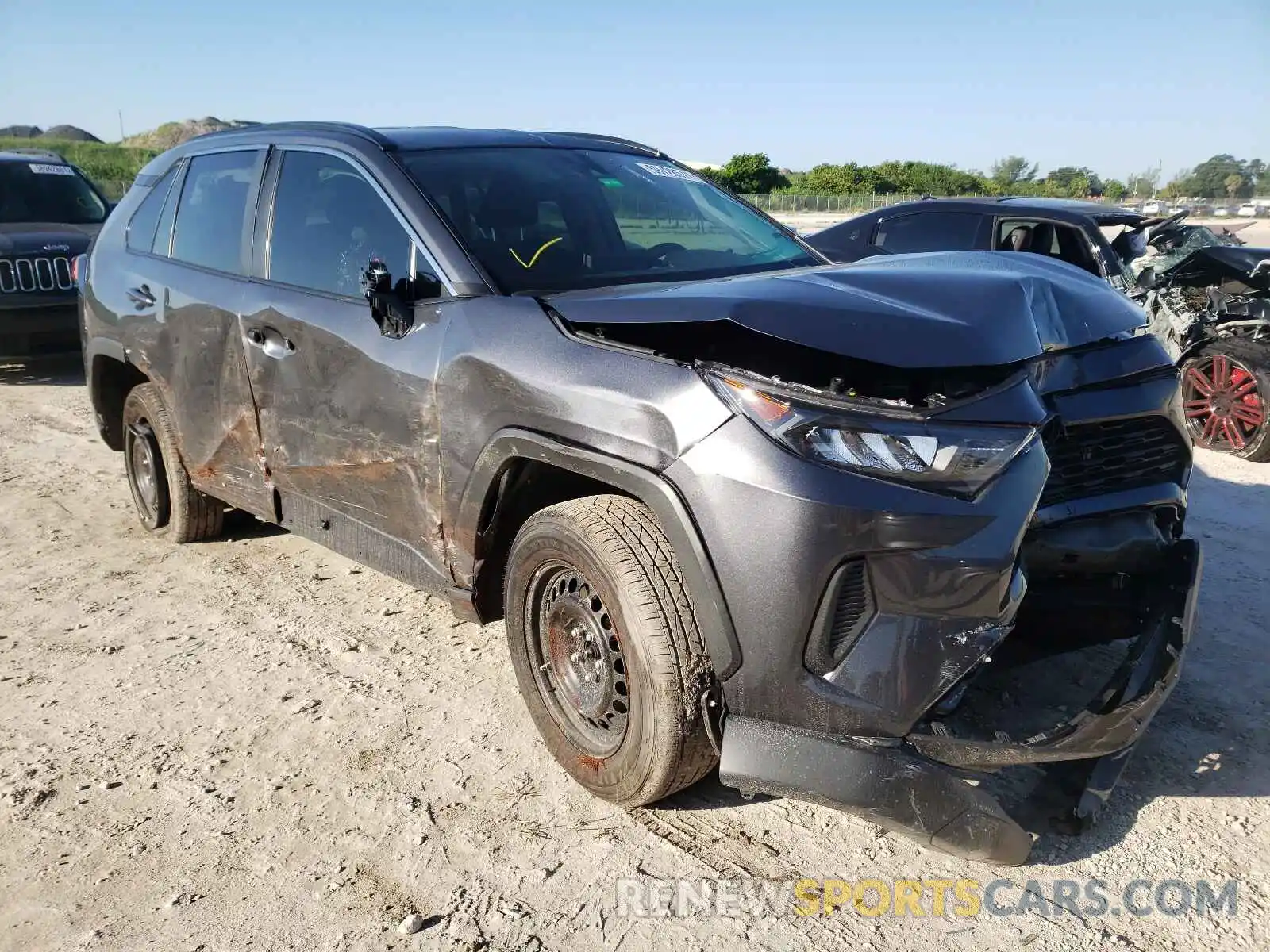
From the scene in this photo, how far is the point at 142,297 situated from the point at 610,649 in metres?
3.15

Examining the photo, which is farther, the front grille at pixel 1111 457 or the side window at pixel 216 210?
the side window at pixel 216 210

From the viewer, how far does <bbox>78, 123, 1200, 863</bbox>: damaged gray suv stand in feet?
7.36

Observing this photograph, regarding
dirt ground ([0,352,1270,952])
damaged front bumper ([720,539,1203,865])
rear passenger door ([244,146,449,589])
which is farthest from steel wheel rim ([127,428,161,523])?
damaged front bumper ([720,539,1203,865])

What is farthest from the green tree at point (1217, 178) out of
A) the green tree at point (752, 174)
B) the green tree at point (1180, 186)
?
the green tree at point (752, 174)

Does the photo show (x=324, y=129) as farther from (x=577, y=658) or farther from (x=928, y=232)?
(x=928, y=232)

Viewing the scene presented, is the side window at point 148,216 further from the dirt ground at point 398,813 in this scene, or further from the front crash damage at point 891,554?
the front crash damage at point 891,554

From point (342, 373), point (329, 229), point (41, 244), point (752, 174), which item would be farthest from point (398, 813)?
point (752, 174)

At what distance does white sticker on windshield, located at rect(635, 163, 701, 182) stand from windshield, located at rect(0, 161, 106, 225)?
26.8 feet

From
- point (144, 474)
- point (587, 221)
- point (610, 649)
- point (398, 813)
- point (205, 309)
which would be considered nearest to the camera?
point (610, 649)

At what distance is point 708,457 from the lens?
7.61 feet

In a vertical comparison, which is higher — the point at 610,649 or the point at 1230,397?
the point at 1230,397

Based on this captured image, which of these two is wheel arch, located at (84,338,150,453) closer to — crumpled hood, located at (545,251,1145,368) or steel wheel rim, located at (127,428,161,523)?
steel wheel rim, located at (127,428,161,523)

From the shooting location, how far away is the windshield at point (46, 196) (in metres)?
9.80

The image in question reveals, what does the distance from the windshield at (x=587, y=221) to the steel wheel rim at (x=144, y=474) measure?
242 centimetres
